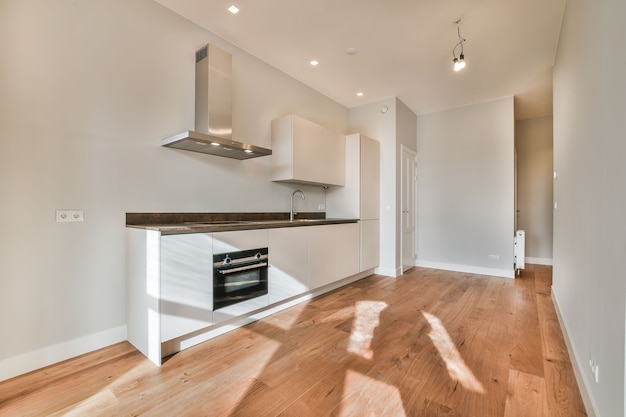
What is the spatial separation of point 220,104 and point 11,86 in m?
1.42

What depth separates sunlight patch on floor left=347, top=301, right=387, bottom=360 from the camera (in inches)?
85.8

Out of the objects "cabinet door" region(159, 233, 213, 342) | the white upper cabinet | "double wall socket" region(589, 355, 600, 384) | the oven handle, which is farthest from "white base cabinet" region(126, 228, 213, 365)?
"double wall socket" region(589, 355, 600, 384)

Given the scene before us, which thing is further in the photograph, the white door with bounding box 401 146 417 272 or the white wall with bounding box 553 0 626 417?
the white door with bounding box 401 146 417 272

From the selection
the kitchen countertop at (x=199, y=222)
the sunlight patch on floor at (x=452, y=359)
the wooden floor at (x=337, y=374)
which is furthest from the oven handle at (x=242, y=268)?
the sunlight patch on floor at (x=452, y=359)

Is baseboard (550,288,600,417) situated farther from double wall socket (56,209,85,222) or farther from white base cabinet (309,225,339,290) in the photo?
double wall socket (56,209,85,222)

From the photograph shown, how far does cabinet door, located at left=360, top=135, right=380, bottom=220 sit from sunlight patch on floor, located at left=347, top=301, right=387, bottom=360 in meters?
1.49

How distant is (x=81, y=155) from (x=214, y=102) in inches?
46.1

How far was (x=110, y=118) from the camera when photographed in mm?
2264

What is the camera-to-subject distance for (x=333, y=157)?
13.7 ft

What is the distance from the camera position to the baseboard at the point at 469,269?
4600 millimetres

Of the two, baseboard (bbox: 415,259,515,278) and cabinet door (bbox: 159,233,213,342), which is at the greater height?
cabinet door (bbox: 159,233,213,342)

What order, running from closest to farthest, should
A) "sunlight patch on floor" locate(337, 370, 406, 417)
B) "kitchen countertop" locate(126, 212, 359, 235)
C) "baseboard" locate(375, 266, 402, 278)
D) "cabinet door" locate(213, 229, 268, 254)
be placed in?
"sunlight patch on floor" locate(337, 370, 406, 417) < "kitchen countertop" locate(126, 212, 359, 235) < "cabinet door" locate(213, 229, 268, 254) < "baseboard" locate(375, 266, 402, 278)

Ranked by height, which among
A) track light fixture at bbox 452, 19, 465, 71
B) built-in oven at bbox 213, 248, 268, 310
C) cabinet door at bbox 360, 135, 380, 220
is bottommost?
built-in oven at bbox 213, 248, 268, 310

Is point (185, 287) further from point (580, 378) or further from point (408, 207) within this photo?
point (408, 207)
